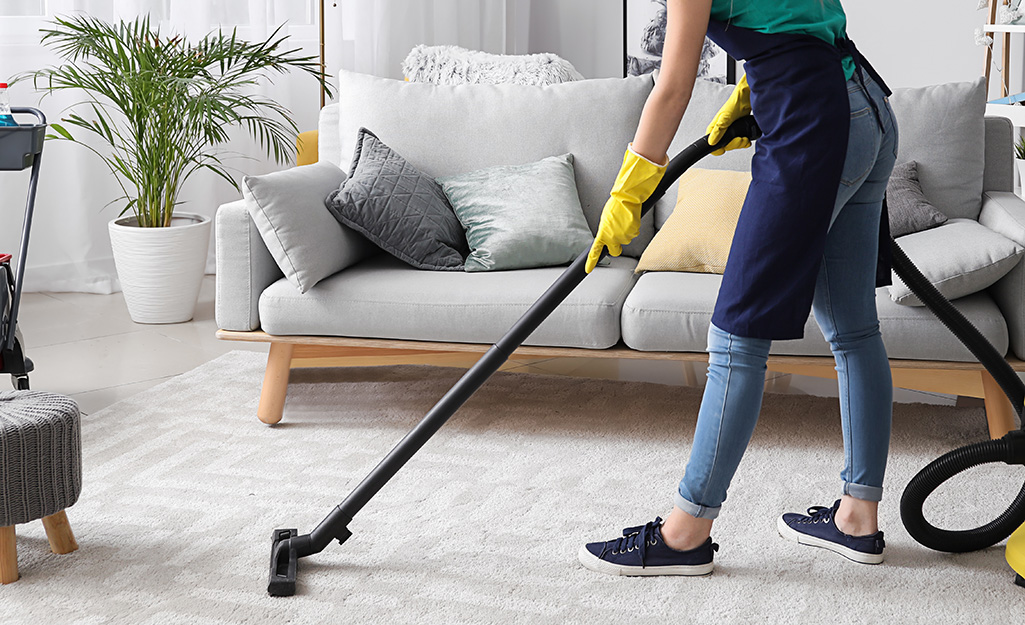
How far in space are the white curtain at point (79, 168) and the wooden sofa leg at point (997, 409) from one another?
309 cm

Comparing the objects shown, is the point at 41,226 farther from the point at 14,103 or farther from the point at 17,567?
the point at 17,567

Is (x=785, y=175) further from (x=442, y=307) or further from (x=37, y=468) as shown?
(x=37, y=468)

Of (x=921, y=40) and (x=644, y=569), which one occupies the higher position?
(x=921, y=40)

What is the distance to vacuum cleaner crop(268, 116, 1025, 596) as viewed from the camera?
1582mm

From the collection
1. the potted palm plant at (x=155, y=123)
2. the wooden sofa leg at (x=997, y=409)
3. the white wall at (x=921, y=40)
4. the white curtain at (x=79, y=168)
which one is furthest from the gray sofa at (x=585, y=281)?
the white wall at (x=921, y=40)

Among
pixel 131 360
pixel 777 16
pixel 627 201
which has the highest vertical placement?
pixel 777 16

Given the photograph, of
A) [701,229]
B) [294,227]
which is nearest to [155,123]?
[294,227]

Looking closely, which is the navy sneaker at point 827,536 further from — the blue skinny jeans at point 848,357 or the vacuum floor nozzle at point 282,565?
the vacuum floor nozzle at point 282,565

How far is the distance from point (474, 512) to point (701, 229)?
92 cm

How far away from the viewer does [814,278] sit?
1.53 meters

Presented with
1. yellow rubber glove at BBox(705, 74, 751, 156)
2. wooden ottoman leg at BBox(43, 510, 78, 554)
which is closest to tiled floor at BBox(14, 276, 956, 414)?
wooden ottoman leg at BBox(43, 510, 78, 554)

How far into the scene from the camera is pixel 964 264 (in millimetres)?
2098

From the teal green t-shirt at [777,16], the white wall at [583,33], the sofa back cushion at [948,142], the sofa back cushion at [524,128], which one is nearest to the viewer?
the teal green t-shirt at [777,16]

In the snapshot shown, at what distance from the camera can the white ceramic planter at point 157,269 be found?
11.5 feet
